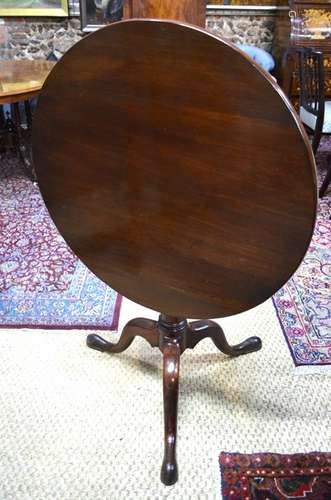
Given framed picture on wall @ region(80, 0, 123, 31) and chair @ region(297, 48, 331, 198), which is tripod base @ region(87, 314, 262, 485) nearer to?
chair @ region(297, 48, 331, 198)

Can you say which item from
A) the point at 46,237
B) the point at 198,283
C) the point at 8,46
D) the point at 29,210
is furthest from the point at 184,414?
the point at 8,46

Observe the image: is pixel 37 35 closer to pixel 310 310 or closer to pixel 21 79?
pixel 21 79

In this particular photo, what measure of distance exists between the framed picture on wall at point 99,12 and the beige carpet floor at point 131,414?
332 cm

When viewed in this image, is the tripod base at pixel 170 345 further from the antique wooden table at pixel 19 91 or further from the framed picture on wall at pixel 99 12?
the framed picture on wall at pixel 99 12

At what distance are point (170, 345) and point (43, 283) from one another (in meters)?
0.86

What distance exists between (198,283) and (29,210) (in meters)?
1.83

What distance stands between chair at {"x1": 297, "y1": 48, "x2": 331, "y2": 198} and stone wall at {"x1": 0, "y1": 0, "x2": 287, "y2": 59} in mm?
1318

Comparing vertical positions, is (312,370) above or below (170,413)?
below

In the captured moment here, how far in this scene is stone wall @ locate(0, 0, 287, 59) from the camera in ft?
12.8

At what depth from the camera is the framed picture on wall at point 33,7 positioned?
3896 mm

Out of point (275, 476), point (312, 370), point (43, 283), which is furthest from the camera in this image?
point (43, 283)

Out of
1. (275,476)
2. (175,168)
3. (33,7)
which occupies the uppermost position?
(33,7)

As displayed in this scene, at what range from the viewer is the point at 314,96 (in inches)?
107

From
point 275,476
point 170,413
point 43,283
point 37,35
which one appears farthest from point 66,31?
point 275,476
